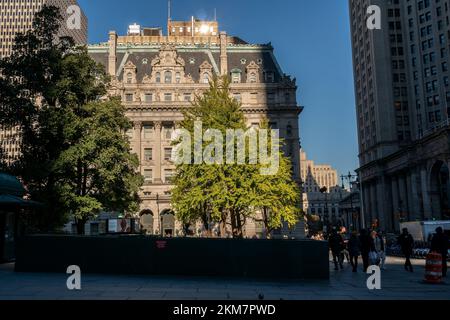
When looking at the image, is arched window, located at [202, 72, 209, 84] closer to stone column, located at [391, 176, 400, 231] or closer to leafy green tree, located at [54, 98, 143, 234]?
stone column, located at [391, 176, 400, 231]

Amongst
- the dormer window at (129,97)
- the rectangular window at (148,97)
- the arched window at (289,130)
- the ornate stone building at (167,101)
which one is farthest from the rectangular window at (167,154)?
the arched window at (289,130)

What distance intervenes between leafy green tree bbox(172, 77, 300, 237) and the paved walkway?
53.6ft

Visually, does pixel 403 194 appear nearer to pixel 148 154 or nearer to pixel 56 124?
pixel 148 154

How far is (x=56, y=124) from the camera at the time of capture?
27.9 m

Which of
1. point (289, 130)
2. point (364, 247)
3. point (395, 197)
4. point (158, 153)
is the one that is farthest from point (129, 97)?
point (364, 247)

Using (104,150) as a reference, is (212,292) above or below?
below

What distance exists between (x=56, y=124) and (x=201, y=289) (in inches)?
715

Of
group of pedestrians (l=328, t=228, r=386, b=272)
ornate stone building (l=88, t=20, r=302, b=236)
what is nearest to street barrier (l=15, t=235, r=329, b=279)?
group of pedestrians (l=328, t=228, r=386, b=272)

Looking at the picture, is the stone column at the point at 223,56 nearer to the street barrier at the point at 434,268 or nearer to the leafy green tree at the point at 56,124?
the leafy green tree at the point at 56,124

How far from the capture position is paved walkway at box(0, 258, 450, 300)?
507 inches
